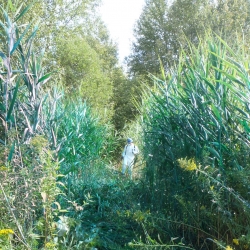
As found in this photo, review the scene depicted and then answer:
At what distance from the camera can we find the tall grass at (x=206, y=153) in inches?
106

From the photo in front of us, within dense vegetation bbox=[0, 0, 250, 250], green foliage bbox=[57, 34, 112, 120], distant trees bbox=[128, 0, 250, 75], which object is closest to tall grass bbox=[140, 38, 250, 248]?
dense vegetation bbox=[0, 0, 250, 250]

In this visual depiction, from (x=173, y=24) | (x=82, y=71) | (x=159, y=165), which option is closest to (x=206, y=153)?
(x=159, y=165)

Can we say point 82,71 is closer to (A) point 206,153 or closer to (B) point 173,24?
(B) point 173,24

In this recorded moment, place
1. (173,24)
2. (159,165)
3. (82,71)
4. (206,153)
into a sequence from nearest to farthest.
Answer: (206,153) < (159,165) < (82,71) < (173,24)

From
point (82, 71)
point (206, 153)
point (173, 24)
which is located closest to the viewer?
point (206, 153)

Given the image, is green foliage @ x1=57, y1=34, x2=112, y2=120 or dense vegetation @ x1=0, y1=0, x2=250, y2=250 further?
green foliage @ x1=57, y1=34, x2=112, y2=120

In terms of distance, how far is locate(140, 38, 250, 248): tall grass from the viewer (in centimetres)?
269

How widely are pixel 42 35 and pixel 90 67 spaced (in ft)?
10.6

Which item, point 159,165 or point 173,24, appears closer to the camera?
point 159,165

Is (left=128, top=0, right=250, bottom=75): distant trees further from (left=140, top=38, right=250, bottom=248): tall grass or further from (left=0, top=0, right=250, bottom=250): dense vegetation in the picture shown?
(left=140, top=38, right=250, bottom=248): tall grass

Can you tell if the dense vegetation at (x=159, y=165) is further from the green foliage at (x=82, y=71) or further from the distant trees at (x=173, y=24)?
the distant trees at (x=173, y=24)

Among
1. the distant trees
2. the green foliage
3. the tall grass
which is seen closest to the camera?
the tall grass

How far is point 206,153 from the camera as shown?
2723 millimetres

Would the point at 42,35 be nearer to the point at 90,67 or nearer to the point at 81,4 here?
the point at 81,4
